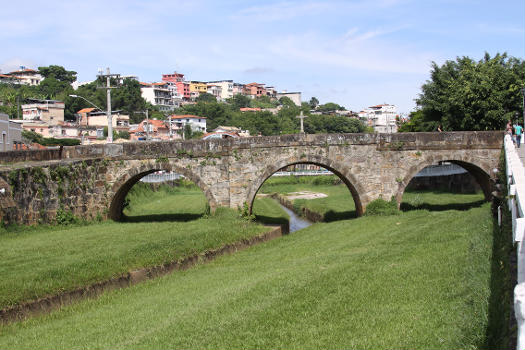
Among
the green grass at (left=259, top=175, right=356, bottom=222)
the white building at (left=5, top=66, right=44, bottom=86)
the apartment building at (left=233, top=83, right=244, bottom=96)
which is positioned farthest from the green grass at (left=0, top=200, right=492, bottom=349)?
the apartment building at (left=233, top=83, right=244, bottom=96)

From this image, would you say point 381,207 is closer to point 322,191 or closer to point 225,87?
point 322,191

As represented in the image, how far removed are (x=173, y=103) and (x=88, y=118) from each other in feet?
154

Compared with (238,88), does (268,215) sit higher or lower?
lower

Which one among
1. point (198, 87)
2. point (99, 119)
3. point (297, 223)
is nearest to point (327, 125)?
point (99, 119)

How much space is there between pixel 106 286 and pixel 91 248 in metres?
2.69

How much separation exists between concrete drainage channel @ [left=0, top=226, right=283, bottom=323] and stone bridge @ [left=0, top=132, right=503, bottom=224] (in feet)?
13.5

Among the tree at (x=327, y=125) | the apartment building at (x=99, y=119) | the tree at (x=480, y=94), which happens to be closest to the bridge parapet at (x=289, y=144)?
the tree at (x=480, y=94)

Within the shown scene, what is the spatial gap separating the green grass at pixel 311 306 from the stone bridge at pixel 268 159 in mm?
8457

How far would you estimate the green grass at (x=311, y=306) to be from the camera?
732 centimetres

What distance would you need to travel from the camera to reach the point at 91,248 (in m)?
15.5

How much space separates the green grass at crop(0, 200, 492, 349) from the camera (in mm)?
7324

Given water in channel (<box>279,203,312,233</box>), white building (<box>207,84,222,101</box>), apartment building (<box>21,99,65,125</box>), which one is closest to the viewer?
water in channel (<box>279,203,312,233</box>)

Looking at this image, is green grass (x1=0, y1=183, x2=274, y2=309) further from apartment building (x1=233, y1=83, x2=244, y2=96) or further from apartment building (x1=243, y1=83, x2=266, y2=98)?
apartment building (x1=243, y1=83, x2=266, y2=98)

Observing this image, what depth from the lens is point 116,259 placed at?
14328 mm
